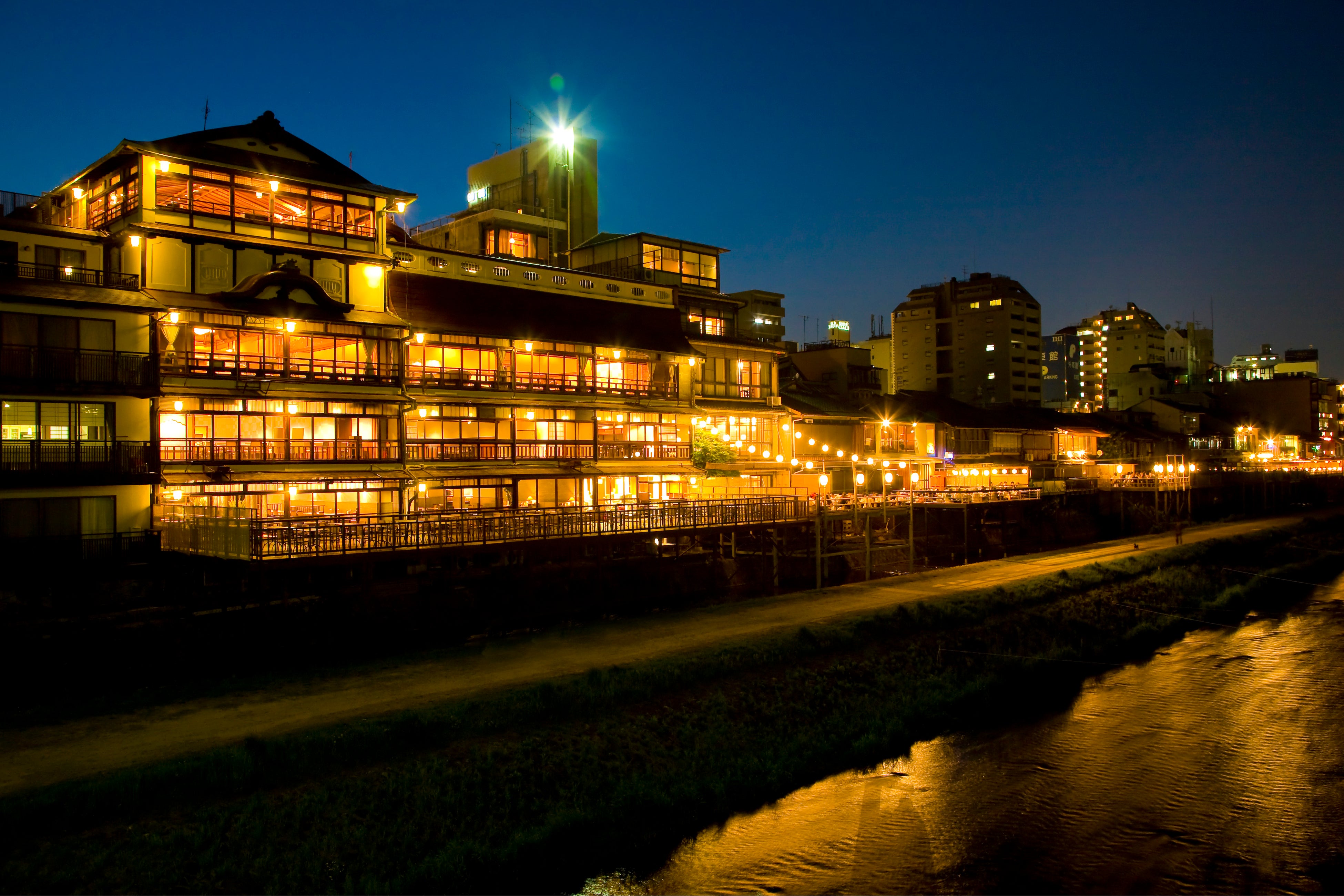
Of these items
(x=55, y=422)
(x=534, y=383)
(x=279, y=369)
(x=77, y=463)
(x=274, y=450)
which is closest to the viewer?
(x=77, y=463)

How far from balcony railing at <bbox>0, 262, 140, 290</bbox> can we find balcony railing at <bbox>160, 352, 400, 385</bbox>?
101 inches

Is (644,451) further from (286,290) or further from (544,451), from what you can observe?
(286,290)

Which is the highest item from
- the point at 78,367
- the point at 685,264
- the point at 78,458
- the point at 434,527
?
the point at 685,264

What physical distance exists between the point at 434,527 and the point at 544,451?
38.1ft

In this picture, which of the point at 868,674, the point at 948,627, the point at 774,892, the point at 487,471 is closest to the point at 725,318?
the point at 487,471

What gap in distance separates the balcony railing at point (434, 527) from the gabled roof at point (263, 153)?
1188 centimetres

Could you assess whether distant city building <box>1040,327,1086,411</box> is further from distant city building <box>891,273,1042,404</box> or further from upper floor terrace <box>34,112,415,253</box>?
upper floor terrace <box>34,112,415,253</box>

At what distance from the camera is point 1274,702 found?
2658 centimetres

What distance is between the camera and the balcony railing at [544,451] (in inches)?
1428

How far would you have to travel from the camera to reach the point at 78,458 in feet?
86.2

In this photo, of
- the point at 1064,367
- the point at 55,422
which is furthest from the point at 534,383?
the point at 1064,367

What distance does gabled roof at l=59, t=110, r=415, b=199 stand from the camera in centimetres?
3058

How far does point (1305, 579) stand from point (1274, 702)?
27977 millimetres

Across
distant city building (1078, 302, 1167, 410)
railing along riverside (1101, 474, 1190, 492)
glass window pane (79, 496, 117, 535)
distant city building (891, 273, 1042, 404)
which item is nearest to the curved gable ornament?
glass window pane (79, 496, 117, 535)
